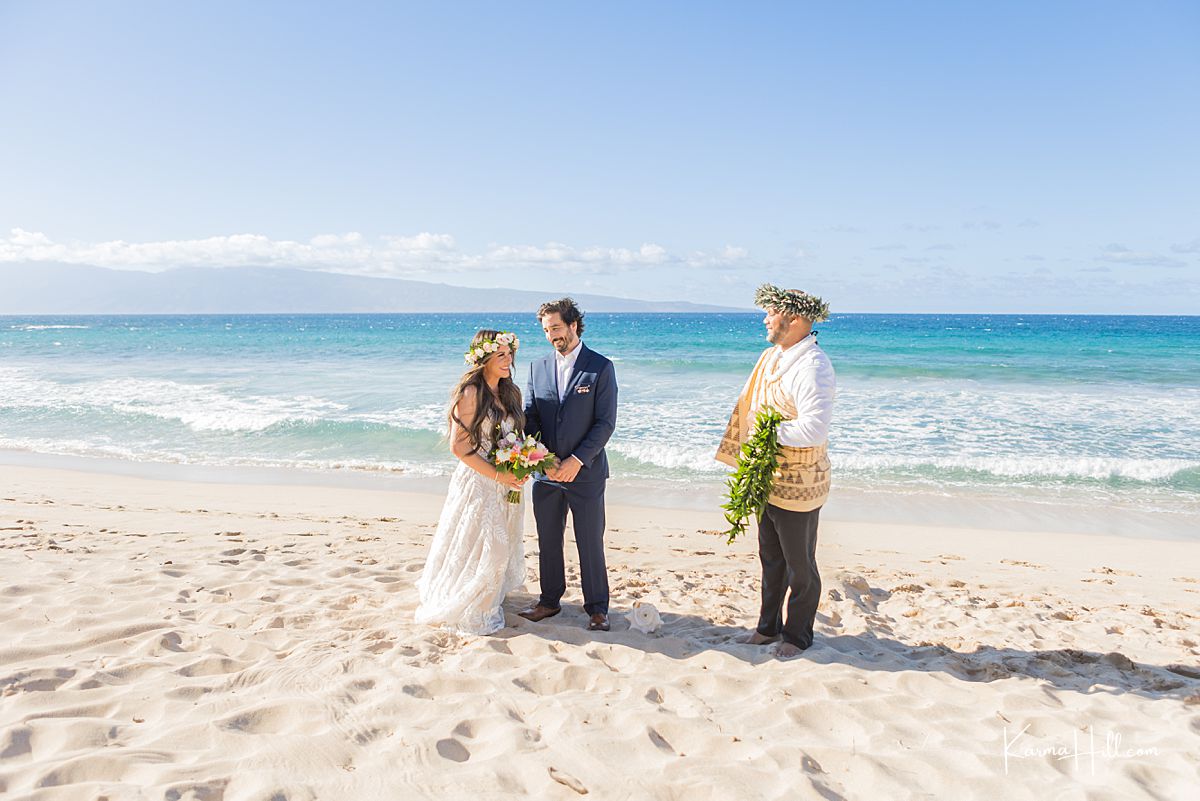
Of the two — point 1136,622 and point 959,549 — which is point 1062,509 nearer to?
point 959,549

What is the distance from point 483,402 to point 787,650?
2.34 meters

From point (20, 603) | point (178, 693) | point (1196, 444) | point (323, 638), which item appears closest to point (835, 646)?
point (323, 638)

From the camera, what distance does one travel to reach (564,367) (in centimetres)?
452

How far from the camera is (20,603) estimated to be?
4.33 metres

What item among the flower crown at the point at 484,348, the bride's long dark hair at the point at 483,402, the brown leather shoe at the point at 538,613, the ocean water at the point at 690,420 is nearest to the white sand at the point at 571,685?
the brown leather shoe at the point at 538,613

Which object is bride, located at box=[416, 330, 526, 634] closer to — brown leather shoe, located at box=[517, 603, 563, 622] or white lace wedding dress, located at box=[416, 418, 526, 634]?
white lace wedding dress, located at box=[416, 418, 526, 634]

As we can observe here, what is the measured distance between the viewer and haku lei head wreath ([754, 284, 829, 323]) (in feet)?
13.0

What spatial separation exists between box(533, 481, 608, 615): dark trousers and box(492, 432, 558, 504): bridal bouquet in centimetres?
31

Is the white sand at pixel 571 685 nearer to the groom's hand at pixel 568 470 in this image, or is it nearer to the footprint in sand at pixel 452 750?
the footprint in sand at pixel 452 750

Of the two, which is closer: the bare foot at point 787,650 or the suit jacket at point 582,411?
the bare foot at point 787,650

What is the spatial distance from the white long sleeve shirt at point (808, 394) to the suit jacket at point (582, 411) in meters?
1.09

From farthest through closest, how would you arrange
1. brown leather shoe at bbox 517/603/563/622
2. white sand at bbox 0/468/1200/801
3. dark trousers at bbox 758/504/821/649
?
brown leather shoe at bbox 517/603/563/622 → dark trousers at bbox 758/504/821/649 → white sand at bbox 0/468/1200/801

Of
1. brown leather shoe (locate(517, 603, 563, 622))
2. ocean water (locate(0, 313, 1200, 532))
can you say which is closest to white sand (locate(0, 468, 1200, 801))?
brown leather shoe (locate(517, 603, 563, 622))

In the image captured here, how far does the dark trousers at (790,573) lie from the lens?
4094 millimetres
